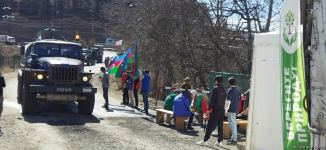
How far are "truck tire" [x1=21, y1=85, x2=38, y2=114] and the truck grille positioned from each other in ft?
2.71

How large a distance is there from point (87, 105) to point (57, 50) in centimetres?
231

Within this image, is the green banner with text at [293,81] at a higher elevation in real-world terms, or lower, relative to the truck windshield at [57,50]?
lower

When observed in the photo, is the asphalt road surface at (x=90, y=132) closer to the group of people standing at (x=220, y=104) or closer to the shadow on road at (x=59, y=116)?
the shadow on road at (x=59, y=116)

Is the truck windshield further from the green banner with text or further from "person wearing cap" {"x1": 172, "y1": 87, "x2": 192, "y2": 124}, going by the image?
the green banner with text

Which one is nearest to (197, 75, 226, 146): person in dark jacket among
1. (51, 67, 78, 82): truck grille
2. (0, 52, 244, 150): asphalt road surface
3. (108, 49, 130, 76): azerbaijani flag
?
(0, 52, 244, 150): asphalt road surface

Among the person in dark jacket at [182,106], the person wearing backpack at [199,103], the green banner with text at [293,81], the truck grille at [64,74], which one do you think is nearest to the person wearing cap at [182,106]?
the person in dark jacket at [182,106]

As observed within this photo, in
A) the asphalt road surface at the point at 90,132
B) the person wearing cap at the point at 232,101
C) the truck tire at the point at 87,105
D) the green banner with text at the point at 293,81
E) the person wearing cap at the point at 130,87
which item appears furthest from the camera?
the person wearing cap at the point at 130,87

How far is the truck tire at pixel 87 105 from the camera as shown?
15.5 metres

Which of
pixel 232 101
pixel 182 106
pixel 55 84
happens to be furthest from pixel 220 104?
pixel 55 84

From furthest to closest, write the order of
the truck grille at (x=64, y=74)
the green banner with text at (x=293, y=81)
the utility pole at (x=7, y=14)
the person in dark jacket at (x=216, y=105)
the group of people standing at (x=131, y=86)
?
1. the utility pole at (x=7, y=14)
2. the group of people standing at (x=131, y=86)
3. the truck grille at (x=64, y=74)
4. the person in dark jacket at (x=216, y=105)
5. the green banner with text at (x=293, y=81)

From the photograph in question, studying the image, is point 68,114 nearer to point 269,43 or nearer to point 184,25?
point 184,25

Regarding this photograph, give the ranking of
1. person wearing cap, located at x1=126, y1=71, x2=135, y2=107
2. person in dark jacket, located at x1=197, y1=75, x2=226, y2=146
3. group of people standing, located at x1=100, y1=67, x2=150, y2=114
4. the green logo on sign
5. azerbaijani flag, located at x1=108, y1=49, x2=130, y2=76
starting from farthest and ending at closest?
azerbaijani flag, located at x1=108, y1=49, x2=130, y2=76 < person wearing cap, located at x1=126, y1=71, x2=135, y2=107 < group of people standing, located at x1=100, y1=67, x2=150, y2=114 < person in dark jacket, located at x1=197, y1=75, x2=226, y2=146 < the green logo on sign

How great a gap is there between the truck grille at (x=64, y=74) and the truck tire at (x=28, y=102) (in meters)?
0.83

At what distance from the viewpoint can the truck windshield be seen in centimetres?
1638
